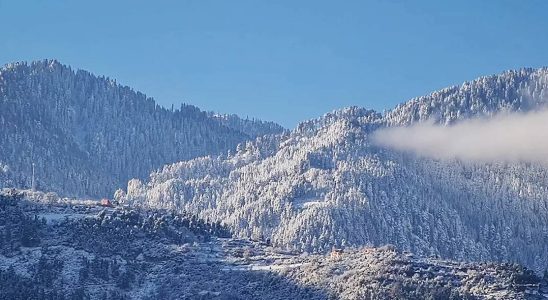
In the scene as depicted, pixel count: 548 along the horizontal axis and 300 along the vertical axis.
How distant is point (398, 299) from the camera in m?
200

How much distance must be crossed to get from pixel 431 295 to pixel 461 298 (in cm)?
458

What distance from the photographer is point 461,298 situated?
19975 centimetres

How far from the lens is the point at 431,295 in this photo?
200 metres

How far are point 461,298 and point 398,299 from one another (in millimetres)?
9563

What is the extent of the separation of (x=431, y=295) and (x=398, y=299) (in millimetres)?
5043
